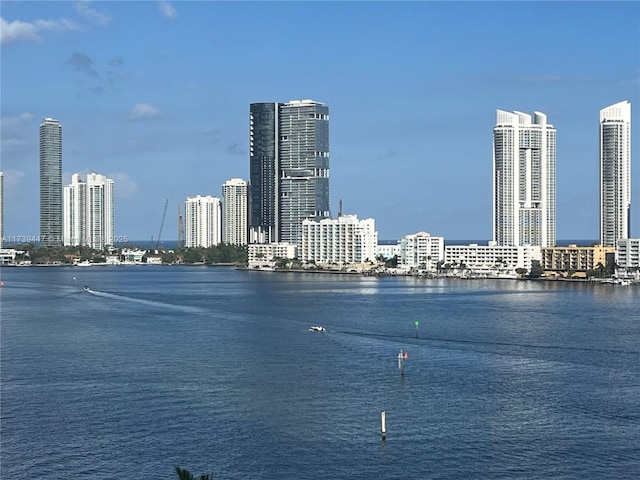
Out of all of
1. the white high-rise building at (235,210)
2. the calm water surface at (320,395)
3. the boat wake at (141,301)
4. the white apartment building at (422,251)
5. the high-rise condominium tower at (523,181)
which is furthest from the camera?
the white high-rise building at (235,210)

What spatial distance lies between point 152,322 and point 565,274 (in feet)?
72.8

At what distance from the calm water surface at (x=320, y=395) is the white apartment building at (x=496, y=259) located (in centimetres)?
1887

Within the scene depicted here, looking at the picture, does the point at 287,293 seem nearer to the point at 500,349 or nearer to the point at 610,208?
the point at 500,349

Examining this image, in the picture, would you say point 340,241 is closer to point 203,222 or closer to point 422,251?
point 422,251

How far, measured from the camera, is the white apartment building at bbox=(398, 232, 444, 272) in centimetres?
4338

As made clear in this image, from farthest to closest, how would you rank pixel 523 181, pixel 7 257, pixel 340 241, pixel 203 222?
pixel 203 222
pixel 7 257
pixel 523 181
pixel 340 241

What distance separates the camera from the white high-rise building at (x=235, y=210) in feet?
213

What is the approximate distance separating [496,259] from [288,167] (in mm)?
18033

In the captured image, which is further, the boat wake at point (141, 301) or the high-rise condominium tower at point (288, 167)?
the high-rise condominium tower at point (288, 167)

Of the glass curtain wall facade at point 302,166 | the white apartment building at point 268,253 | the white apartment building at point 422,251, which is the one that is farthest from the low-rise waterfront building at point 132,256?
the white apartment building at point 422,251

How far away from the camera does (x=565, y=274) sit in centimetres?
3753

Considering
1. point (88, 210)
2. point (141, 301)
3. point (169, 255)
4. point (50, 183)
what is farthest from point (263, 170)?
point (141, 301)

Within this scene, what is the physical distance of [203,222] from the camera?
7050cm

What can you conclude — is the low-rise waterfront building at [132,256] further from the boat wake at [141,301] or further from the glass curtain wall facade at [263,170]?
the boat wake at [141,301]
